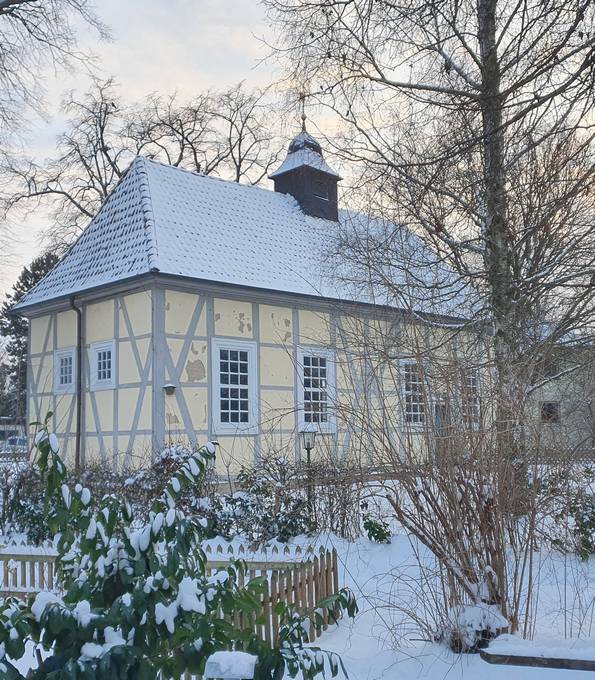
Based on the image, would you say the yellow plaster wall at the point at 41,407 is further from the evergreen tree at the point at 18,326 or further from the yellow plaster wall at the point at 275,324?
the evergreen tree at the point at 18,326

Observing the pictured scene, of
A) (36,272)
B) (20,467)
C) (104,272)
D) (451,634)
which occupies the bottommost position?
(451,634)

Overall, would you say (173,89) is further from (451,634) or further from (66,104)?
(451,634)

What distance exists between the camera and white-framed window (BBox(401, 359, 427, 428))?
464 centimetres

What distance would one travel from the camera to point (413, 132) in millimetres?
8320

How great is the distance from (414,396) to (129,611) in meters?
2.80

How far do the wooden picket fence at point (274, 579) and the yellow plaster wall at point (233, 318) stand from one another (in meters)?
7.12

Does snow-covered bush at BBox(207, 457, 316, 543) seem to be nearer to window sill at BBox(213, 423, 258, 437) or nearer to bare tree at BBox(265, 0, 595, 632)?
bare tree at BBox(265, 0, 595, 632)

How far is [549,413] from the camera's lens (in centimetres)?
551

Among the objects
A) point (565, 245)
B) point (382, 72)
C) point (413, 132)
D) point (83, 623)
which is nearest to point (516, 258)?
point (565, 245)

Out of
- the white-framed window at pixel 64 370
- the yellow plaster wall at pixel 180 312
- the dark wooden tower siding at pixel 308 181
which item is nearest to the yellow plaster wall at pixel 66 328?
the white-framed window at pixel 64 370

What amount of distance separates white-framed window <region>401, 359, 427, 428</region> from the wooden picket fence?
133 centimetres

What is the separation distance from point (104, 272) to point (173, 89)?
49.6 feet

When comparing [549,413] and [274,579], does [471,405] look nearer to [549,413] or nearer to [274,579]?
[549,413]

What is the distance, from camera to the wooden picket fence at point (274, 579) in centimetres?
498
